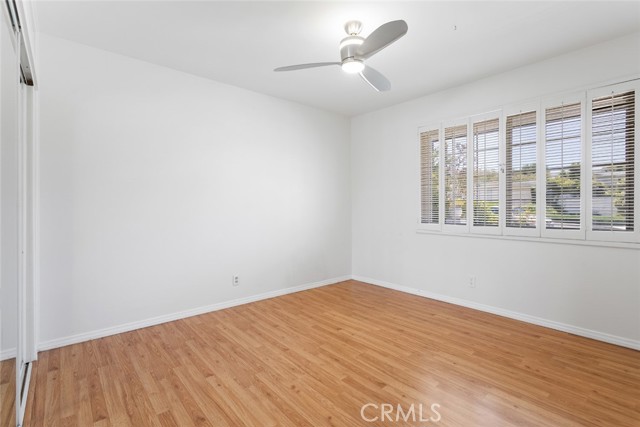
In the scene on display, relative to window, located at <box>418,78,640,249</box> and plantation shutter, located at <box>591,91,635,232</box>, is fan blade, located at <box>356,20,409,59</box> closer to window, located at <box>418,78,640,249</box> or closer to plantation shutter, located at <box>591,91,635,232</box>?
window, located at <box>418,78,640,249</box>

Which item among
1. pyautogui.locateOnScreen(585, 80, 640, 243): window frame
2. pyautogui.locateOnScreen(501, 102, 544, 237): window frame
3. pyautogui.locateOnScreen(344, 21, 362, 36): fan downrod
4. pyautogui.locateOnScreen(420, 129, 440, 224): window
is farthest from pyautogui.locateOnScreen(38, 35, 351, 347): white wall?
pyautogui.locateOnScreen(585, 80, 640, 243): window frame

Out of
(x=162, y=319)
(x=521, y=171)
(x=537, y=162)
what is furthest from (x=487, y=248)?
(x=162, y=319)

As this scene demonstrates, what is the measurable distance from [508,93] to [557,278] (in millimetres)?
2071

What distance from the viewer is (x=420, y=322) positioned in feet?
10.8

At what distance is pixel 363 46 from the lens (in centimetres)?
222

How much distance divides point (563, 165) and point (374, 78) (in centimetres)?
213

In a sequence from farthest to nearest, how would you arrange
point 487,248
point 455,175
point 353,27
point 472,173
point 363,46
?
1. point 455,175
2. point 472,173
3. point 487,248
4. point 353,27
5. point 363,46

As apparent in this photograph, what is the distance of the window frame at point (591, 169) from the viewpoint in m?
2.67

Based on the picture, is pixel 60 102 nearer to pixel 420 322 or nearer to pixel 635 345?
pixel 420 322

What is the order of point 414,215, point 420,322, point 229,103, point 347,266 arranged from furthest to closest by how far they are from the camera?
point 347,266 → point 414,215 → point 229,103 → point 420,322

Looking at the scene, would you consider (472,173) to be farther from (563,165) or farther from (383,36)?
(383,36)

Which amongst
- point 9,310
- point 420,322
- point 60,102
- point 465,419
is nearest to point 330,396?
point 465,419

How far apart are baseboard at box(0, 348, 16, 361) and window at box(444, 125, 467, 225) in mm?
4126

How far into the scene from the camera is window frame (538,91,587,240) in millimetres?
2941
